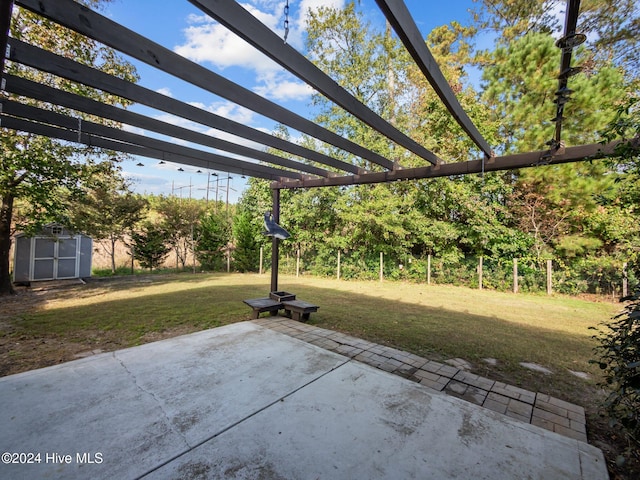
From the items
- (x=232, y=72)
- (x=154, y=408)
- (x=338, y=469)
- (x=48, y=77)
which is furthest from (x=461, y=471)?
(x=48, y=77)

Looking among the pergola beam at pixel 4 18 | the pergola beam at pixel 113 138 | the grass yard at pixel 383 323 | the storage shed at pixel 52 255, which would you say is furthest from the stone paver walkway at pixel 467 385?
the storage shed at pixel 52 255

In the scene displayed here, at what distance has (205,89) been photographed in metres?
2.01

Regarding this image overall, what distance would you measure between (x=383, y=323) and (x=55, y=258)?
9.39m

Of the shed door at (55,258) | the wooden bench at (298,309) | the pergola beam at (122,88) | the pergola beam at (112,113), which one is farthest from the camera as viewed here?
the shed door at (55,258)

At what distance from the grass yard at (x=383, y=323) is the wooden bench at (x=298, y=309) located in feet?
1.02

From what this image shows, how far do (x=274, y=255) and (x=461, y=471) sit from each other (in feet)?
13.6

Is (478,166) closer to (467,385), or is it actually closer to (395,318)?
(467,385)

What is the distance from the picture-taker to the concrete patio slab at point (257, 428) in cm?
158

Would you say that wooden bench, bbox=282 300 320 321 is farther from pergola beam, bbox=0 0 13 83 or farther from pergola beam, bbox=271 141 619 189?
pergola beam, bbox=0 0 13 83

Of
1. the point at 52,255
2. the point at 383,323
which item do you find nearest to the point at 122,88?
the point at 383,323

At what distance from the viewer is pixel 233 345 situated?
11.0 ft

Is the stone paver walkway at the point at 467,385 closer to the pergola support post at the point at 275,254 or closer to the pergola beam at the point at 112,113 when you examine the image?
the pergola support post at the point at 275,254

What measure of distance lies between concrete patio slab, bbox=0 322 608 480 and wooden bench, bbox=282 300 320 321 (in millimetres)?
1589

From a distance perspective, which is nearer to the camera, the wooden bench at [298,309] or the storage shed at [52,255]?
the wooden bench at [298,309]
